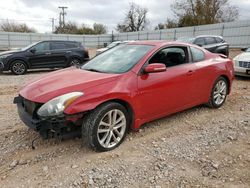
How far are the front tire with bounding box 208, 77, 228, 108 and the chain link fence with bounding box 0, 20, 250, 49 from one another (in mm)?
17286

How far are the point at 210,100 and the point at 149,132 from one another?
5.96 ft

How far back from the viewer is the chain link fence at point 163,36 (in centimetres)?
2102

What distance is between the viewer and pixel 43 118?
304cm

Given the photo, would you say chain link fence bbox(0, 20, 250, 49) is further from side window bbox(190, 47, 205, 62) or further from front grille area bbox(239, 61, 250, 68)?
side window bbox(190, 47, 205, 62)

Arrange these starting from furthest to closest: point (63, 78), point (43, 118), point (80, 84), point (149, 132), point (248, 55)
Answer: point (248, 55)
point (149, 132)
point (63, 78)
point (80, 84)
point (43, 118)

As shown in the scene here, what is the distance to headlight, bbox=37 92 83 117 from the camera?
3.02m

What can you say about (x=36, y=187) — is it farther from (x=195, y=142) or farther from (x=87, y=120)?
(x=195, y=142)

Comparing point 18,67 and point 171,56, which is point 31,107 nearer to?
point 171,56

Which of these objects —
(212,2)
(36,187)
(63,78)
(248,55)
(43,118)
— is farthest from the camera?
(212,2)

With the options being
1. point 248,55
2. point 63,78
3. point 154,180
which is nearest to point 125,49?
point 63,78

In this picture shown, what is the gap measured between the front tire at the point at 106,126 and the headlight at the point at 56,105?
331mm

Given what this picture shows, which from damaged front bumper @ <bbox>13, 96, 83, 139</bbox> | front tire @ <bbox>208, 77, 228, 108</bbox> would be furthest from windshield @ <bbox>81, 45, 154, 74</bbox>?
front tire @ <bbox>208, 77, 228, 108</bbox>

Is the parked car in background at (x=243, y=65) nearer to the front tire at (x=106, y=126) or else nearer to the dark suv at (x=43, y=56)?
the front tire at (x=106, y=126)

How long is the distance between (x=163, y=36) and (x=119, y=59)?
25498mm
